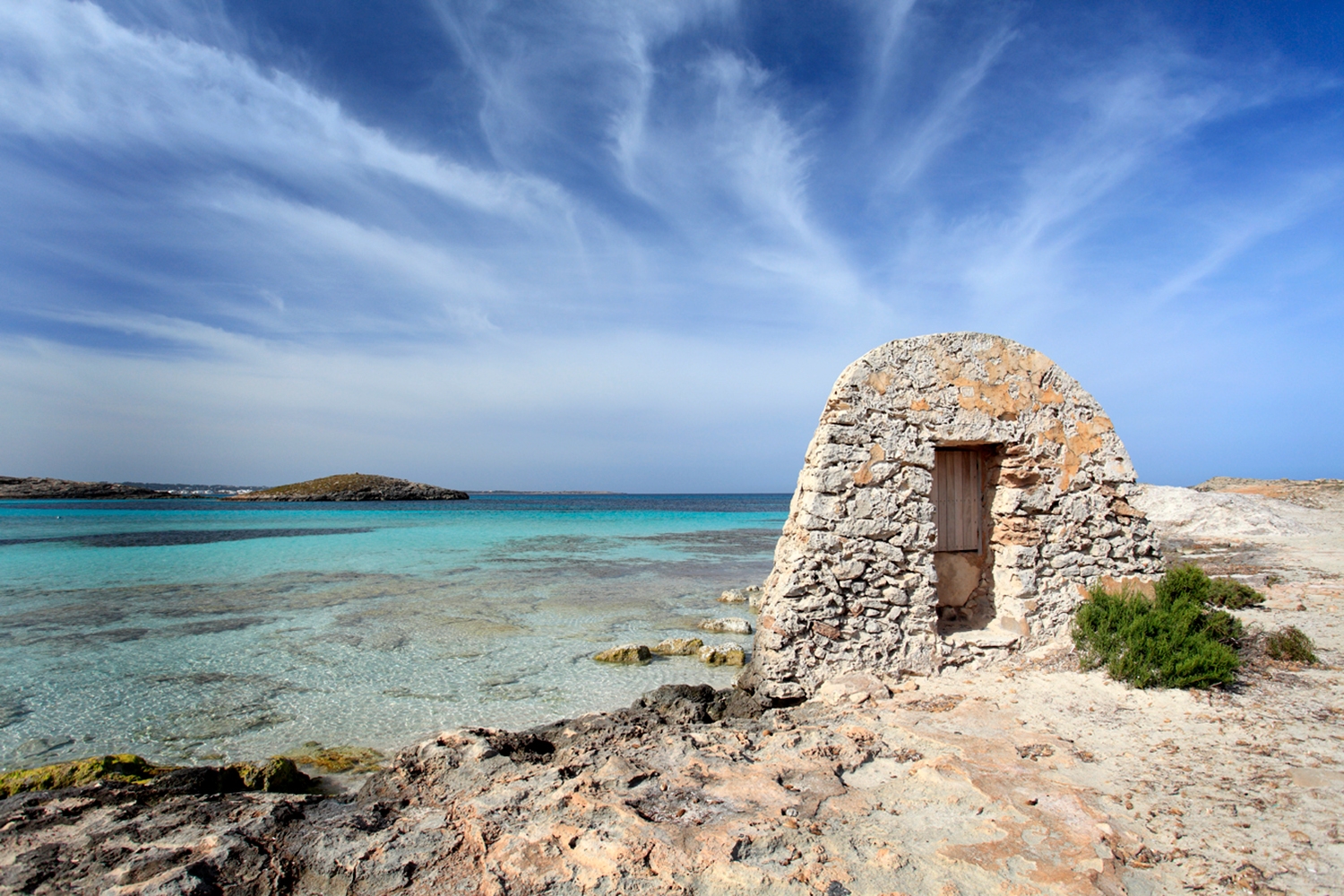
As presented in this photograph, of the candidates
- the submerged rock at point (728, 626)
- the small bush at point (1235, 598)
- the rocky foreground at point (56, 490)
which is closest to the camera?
the small bush at point (1235, 598)

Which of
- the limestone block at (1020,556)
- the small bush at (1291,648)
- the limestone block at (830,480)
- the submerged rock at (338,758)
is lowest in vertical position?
the submerged rock at (338,758)

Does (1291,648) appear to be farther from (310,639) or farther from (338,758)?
(310,639)

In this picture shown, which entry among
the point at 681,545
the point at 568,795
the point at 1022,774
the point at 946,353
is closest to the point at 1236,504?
the point at 681,545

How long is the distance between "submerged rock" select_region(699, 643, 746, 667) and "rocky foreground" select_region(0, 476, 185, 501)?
76.5 m

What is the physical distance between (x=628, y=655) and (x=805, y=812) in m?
5.48

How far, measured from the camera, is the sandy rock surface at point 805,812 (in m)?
3.01

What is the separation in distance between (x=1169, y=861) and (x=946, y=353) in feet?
13.6

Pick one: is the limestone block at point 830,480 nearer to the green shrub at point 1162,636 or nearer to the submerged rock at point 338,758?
the green shrub at point 1162,636

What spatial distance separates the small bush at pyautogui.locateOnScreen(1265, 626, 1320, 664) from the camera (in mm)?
5672

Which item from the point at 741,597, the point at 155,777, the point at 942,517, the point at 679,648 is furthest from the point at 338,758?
the point at 741,597

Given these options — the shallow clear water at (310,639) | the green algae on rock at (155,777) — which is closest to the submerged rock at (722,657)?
the shallow clear water at (310,639)

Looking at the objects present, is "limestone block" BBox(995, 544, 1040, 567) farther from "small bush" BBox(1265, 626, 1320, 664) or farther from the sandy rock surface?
"small bush" BBox(1265, 626, 1320, 664)

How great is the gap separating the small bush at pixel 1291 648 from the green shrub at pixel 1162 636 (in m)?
0.30

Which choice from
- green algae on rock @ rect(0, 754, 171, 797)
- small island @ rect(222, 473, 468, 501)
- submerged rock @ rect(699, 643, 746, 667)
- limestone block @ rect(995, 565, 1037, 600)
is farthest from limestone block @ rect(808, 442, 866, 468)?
small island @ rect(222, 473, 468, 501)
